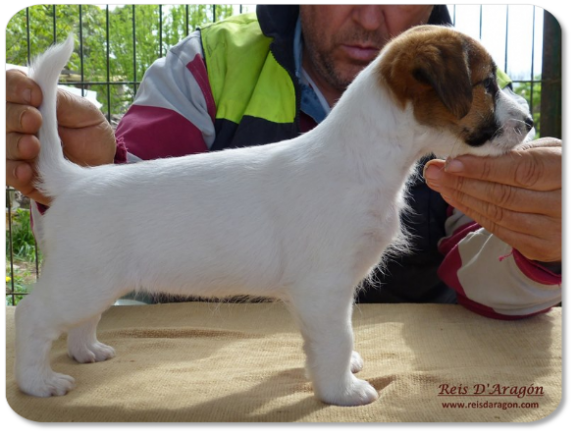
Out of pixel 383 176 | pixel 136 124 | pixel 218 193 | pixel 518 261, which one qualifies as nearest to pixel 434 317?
pixel 518 261

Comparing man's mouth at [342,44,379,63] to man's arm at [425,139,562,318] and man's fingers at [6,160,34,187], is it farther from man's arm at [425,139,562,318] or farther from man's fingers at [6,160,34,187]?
man's fingers at [6,160,34,187]

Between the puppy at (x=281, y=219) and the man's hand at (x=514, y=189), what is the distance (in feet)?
0.29

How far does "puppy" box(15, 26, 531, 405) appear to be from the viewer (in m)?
2.69

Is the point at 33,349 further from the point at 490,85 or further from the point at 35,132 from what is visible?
the point at 490,85

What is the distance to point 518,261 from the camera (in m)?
3.57

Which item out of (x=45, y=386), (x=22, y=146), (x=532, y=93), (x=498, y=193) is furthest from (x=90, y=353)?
(x=532, y=93)

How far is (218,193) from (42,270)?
807 millimetres

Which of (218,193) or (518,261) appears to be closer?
(218,193)

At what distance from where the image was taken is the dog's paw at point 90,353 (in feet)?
10.3

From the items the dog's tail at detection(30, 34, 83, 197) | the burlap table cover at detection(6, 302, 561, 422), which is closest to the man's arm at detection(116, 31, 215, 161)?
the burlap table cover at detection(6, 302, 561, 422)

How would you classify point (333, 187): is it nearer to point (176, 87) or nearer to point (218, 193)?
point (218, 193)

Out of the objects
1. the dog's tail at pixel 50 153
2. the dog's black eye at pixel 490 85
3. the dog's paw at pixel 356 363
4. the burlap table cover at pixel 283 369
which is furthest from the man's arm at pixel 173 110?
the dog's black eye at pixel 490 85

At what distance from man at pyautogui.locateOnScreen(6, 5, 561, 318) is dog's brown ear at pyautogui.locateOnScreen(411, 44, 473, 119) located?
737mm

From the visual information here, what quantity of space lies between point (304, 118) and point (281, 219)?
6.18ft
